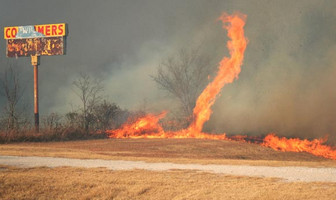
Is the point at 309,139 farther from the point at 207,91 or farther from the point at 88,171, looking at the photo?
the point at 88,171

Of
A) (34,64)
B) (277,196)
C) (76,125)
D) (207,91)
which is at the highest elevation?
(34,64)

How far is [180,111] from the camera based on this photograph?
44094 mm

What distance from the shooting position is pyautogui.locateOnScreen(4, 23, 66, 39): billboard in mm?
33906

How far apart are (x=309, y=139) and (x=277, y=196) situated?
2007cm

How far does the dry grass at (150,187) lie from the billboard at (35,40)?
22.5m

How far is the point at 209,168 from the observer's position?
14734 millimetres

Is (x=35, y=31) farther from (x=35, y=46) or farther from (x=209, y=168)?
(x=209, y=168)

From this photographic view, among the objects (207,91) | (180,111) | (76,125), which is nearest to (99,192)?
(207,91)

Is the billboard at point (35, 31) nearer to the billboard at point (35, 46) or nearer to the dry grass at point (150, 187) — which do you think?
the billboard at point (35, 46)

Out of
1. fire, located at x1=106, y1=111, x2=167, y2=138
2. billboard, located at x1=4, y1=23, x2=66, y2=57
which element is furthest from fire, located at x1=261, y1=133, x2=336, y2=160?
billboard, located at x1=4, y1=23, x2=66, y2=57

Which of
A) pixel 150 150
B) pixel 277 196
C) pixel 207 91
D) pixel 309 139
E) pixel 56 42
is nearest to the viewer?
pixel 277 196

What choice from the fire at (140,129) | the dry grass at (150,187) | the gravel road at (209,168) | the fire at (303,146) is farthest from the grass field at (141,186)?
the fire at (140,129)

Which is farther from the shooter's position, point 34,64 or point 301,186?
point 34,64

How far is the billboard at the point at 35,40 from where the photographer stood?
34.0 meters
